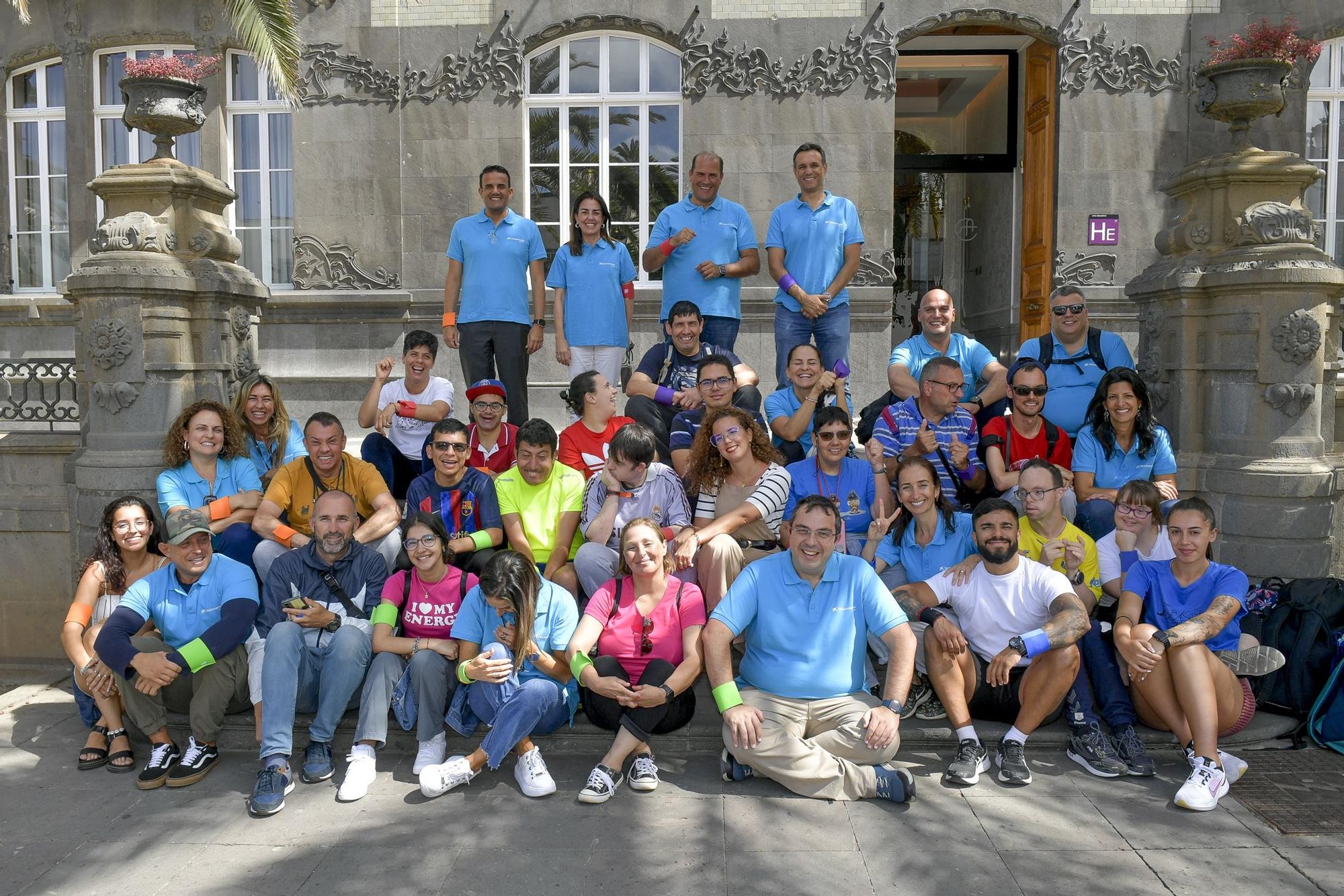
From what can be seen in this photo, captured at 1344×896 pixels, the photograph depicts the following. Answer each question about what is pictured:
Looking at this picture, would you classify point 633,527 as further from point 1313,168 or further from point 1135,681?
point 1313,168

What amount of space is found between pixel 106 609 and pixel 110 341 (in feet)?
7.12

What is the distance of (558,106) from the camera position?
1172 centimetres

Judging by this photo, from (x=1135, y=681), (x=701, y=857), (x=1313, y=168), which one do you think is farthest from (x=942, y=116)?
(x=701, y=857)

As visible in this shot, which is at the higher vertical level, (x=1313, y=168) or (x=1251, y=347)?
(x=1313, y=168)

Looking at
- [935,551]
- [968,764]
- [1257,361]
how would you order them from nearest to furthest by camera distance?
[968,764], [935,551], [1257,361]

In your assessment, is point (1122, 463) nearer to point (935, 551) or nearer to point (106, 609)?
point (935, 551)

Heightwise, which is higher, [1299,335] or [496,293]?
[496,293]

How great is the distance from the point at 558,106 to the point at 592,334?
5.17 m

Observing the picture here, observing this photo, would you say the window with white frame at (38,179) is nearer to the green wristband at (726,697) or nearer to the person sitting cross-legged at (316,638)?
the person sitting cross-legged at (316,638)

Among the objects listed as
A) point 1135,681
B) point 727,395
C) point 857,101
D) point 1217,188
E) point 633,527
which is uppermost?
point 857,101

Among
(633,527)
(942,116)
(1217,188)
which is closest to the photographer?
(633,527)

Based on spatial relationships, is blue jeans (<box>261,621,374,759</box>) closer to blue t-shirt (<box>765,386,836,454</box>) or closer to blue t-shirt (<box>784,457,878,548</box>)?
blue t-shirt (<box>784,457,878,548</box>)

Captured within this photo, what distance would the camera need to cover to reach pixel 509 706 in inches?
190

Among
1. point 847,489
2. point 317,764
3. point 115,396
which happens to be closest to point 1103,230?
point 847,489
